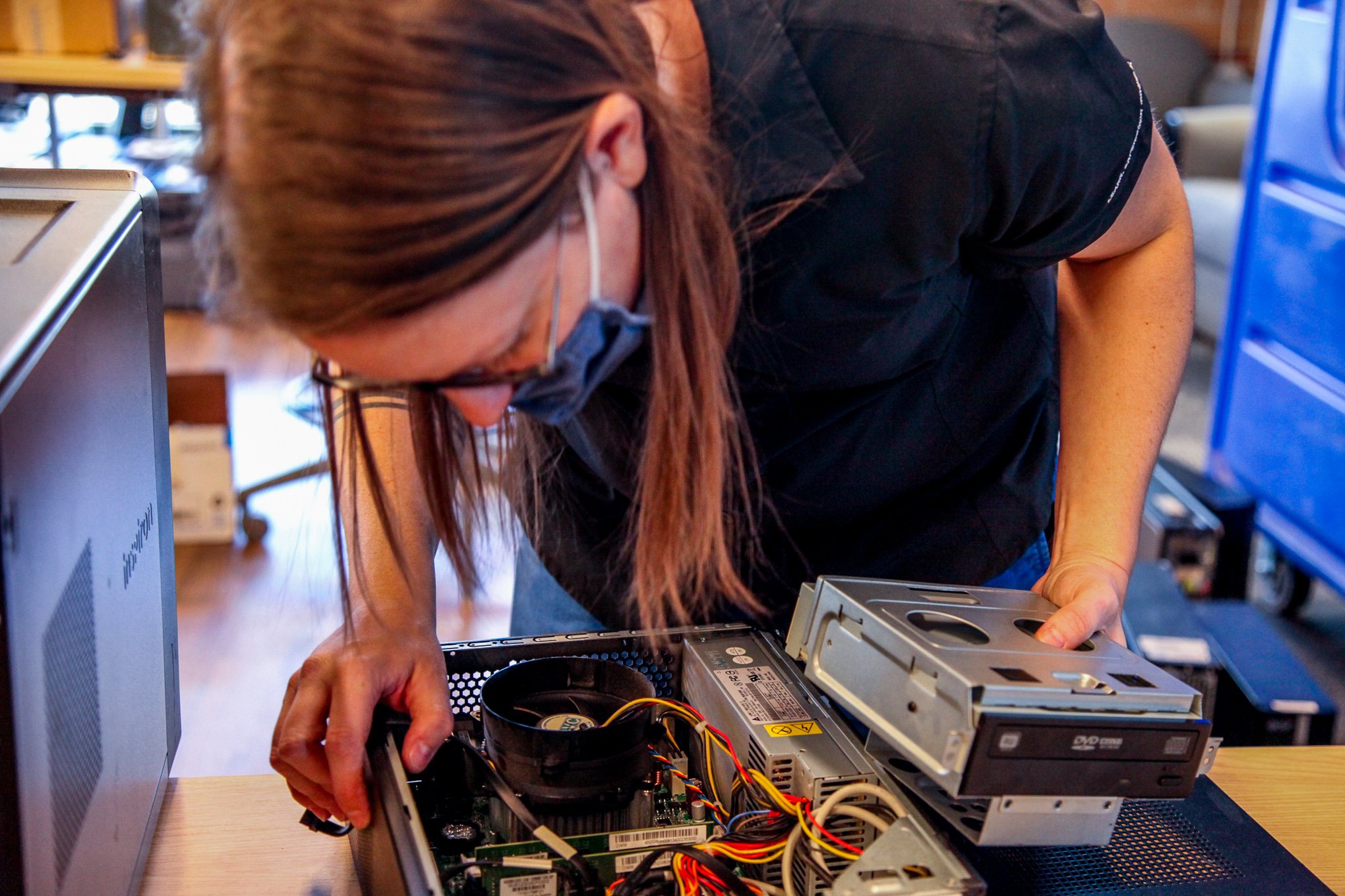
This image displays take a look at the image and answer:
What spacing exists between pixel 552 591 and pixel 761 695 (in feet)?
1.10

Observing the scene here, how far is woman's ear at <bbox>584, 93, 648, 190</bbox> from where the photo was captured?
56 centimetres

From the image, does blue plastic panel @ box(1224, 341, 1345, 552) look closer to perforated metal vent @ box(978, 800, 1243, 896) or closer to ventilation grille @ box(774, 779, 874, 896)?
perforated metal vent @ box(978, 800, 1243, 896)

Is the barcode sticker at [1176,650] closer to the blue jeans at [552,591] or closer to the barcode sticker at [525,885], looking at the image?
the blue jeans at [552,591]

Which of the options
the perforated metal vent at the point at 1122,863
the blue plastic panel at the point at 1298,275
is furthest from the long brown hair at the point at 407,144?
the blue plastic panel at the point at 1298,275

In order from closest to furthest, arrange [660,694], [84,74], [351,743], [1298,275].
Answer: [351,743] → [660,694] → [1298,275] → [84,74]

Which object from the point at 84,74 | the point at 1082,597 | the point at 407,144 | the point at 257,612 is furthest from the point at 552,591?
the point at 84,74

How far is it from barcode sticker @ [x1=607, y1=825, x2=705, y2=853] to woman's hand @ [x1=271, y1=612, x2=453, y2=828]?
119 mm

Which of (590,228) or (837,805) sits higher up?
(590,228)

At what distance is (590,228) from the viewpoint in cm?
59

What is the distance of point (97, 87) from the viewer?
298cm

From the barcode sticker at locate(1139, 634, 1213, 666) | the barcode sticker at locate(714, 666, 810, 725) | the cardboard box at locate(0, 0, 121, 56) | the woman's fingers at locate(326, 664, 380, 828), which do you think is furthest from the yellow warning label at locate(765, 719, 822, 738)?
the cardboard box at locate(0, 0, 121, 56)

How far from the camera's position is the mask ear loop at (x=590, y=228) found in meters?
0.58

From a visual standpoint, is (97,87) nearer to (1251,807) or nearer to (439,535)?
(439,535)

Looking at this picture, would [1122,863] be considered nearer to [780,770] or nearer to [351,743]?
[780,770]
